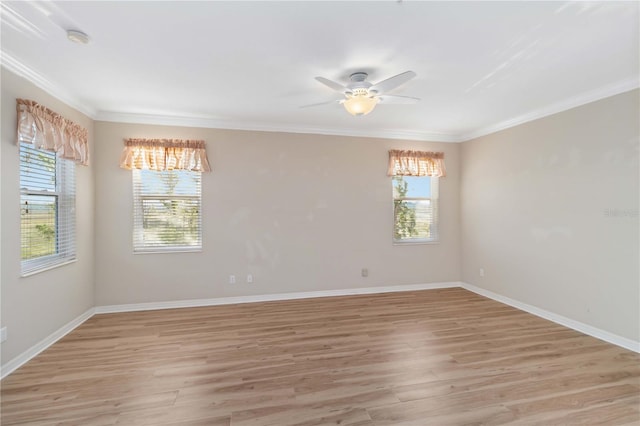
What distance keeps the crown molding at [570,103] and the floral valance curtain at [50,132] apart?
5.43 m

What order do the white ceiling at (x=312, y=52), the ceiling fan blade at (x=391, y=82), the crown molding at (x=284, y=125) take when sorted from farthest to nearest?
1. the crown molding at (x=284, y=125)
2. the ceiling fan blade at (x=391, y=82)
3. the white ceiling at (x=312, y=52)

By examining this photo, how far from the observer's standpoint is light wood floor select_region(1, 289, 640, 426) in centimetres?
202

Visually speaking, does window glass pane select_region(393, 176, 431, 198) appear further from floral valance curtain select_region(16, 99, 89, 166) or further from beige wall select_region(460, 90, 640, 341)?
floral valance curtain select_region(16, 99, 89, 166)

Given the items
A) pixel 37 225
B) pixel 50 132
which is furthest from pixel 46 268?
pixel 50 132

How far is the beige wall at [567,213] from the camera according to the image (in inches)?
119

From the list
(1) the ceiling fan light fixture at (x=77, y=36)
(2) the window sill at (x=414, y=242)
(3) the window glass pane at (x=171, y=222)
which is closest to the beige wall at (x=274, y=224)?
(2) the window sill at (x=414, y=242)

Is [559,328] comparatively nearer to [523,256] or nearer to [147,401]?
[523,256]

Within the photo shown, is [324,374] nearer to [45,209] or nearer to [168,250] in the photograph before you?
[168,250]

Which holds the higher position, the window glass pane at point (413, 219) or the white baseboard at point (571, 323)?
the window glass pane at point (413, 219)

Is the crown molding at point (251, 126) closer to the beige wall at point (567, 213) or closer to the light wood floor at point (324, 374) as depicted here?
the beige wall at point (567, 213)

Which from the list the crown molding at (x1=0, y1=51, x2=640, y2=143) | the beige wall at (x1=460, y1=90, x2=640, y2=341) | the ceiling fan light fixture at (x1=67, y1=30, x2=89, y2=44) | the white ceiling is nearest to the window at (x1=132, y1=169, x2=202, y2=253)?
the crown molding at (x1=0, y1=51, x2=640, y2=143)

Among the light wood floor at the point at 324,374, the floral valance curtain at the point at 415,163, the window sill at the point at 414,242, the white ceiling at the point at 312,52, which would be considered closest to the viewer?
the white ceiling at the point at 312,52

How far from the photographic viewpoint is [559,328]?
3.46 meters

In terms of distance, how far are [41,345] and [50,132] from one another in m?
2.05
